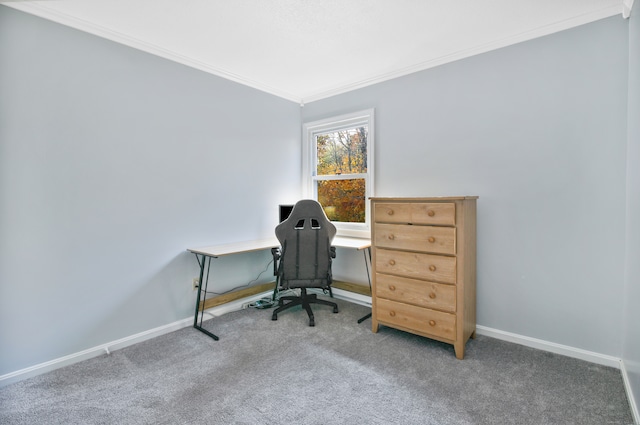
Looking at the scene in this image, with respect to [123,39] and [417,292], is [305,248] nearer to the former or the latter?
[417,292]

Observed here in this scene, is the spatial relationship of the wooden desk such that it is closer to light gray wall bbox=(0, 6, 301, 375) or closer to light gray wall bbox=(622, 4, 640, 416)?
light gray wall bbox=(0, 6, 301, 375)

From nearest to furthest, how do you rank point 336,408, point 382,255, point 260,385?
point 336,408, point 260,385, point 382,255

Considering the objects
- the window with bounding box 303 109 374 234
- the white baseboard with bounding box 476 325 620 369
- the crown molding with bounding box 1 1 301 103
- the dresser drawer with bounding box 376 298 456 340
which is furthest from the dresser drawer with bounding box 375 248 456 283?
the crown molding with bounding box 1 1 301 103

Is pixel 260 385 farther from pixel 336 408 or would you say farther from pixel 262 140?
pixel 262 140

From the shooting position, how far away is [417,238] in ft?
7.91

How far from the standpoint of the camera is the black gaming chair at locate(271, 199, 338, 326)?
286cm

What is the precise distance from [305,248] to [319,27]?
5.88 ft

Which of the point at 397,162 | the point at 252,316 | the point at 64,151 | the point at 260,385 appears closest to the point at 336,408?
the point at 260,385

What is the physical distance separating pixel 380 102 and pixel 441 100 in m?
0.64

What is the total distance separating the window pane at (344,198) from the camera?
11.7 feet

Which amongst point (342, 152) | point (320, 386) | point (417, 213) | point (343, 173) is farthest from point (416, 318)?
point (342, 152)

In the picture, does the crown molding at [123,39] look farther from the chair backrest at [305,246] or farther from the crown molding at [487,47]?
the chair backrest at [305,246]

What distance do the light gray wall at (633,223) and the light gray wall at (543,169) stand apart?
110 mm

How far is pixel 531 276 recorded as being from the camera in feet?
7.92
